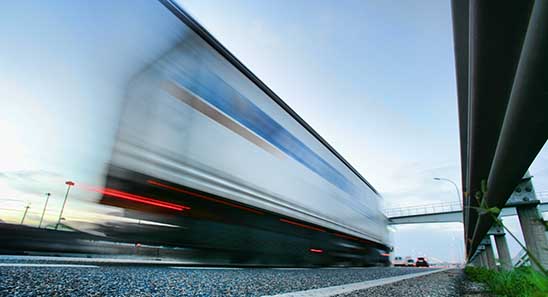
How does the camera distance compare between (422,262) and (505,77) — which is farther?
(422,262)

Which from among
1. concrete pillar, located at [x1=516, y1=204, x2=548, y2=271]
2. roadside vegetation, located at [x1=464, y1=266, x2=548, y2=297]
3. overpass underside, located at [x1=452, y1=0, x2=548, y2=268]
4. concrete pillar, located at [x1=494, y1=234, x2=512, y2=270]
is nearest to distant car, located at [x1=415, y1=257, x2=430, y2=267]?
concrete pillar, located at [x1=494, y1=234, x2=512, y2=270]

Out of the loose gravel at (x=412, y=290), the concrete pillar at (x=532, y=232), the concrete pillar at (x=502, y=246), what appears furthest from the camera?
the concrete pillar at (x=502, y=246)

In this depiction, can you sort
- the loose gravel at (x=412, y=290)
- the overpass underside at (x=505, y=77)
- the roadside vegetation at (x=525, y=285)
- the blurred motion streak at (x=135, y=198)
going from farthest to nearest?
the blurred motion streak at (x=135, y=198)
the loose gravel at (x=412, y=290)
the roadside vegetation at (x=525, y=285)
the overpass underside at (x=505, y=77)

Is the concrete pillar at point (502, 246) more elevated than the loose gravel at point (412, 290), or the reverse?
the concrete pillar at point (502, 246)

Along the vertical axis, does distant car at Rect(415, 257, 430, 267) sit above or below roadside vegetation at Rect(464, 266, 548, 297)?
below

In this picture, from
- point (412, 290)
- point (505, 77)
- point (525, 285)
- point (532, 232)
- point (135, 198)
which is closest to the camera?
point (505, 77)

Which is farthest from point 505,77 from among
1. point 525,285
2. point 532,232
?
point 532,232

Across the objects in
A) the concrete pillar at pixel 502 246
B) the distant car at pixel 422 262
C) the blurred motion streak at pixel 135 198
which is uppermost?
the blurred motion streak at pixel 135 198

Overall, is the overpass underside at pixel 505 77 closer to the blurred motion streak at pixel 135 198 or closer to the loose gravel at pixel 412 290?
the loose gravel at pixel 412 290

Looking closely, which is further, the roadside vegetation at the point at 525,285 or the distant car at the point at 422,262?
the distant car at the point at 422,262

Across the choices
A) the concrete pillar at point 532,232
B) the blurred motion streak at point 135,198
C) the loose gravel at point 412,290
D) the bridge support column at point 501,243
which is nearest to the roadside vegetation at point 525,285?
the loose gravel at point 412,290

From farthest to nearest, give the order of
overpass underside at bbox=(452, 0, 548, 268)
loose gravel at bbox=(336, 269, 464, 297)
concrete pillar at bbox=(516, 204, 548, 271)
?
concrete pillar at bbox=(516, 204, 548, 271) < loose gravel at bbox=(336, 269, 464, 297) < overpass underside at bbox=(452, 0, 548, 268)

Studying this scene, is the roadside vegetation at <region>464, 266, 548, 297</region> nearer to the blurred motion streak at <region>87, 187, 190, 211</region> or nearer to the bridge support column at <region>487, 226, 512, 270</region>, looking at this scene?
the blurred motion streak at <region>87, 187, 190, 211</region>

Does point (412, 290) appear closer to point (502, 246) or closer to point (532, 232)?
point (532, 232)
